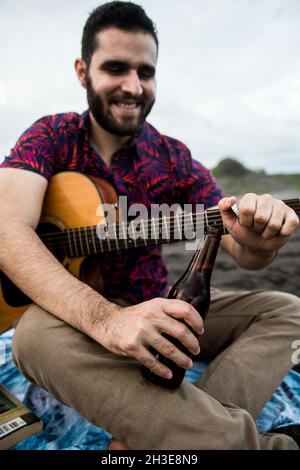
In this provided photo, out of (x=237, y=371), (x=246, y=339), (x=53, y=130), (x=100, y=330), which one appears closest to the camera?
(x=100, y=330)

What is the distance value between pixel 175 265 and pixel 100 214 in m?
3.38

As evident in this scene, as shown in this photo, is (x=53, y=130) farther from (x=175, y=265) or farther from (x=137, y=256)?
(x=175, y=265)

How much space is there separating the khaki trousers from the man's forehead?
134 cm

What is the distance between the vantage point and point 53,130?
1.81 m

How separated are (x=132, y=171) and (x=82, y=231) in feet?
1.53

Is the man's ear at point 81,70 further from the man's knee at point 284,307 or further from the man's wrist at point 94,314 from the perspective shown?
the man's knee at point 284,307

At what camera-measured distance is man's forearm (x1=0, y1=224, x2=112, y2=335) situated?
122 centimetres

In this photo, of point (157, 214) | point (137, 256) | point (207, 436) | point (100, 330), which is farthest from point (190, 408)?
point (157, 214)

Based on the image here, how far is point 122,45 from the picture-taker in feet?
5.90

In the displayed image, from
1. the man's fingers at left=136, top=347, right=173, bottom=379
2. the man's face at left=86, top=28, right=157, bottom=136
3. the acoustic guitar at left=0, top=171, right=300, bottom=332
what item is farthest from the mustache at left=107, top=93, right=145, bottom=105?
the man's fingers at left=136, top=347, right=173, bottom=379

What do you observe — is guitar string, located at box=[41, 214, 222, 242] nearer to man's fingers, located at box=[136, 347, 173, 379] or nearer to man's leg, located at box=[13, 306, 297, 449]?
man's leg, located at box=[13, 306, 297, 449]

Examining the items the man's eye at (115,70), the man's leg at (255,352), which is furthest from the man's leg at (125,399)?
the man's eye at (115,70)

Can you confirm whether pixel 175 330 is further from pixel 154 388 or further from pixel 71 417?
pixel 71 417

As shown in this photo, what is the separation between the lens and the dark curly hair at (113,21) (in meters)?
1.82
